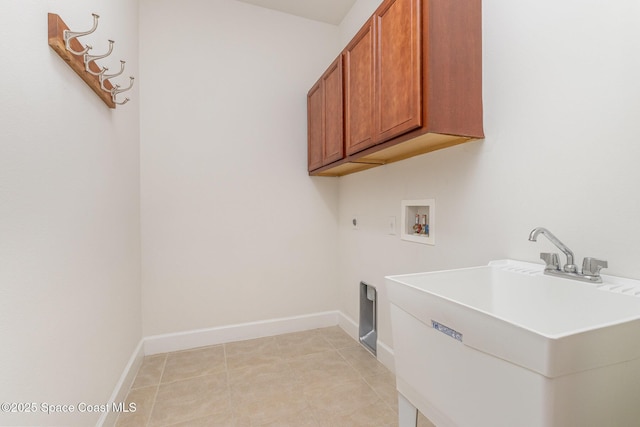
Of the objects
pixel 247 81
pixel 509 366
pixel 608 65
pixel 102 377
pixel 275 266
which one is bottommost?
pixel 102 377

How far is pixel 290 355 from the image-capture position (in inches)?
86.7

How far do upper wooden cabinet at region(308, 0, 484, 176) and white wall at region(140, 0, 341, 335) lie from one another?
1188 mm

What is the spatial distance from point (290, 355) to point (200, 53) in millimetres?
2574

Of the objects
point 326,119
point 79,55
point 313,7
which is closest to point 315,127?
point 326,119

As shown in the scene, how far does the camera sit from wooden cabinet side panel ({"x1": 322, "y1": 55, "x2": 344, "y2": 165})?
1963 mm

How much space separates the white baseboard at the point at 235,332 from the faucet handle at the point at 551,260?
2059mm

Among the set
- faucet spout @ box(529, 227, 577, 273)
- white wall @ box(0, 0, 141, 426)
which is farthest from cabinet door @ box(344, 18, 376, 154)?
white wall @ box(0, 0, 141, 426)

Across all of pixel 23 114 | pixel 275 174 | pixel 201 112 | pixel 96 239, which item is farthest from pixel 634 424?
→ pixel 201 112

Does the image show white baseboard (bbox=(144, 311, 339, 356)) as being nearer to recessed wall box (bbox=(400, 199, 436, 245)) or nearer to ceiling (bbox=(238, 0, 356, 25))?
recessed wall box (bbox=(400, 199, 436, 245))

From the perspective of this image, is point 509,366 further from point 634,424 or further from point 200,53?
point 200,53

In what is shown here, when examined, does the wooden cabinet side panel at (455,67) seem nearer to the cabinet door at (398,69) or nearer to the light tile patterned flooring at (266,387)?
the cabinet door at (398,69)

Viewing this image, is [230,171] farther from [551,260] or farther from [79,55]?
[551,260]

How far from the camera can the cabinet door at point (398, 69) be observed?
1219mm

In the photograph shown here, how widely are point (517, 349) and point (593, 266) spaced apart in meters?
0.55
